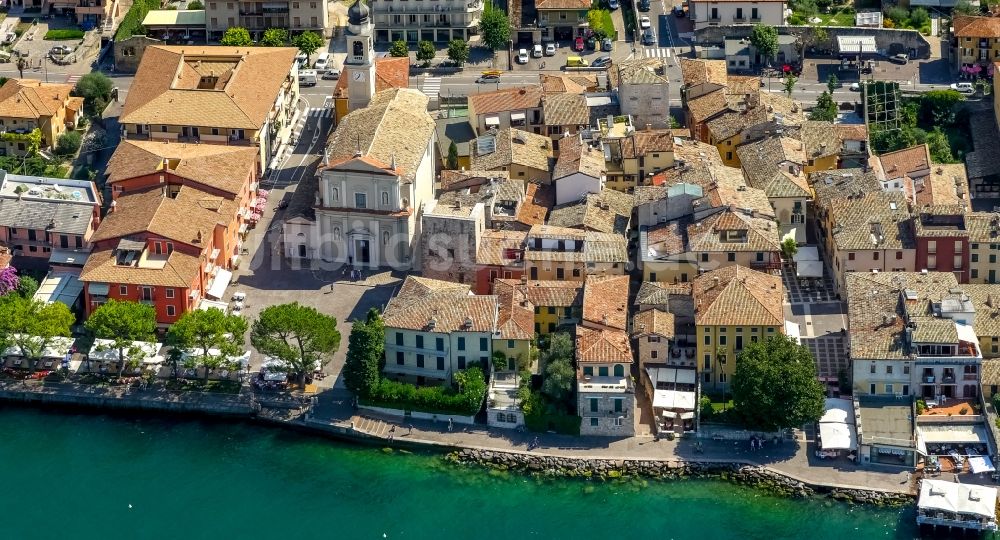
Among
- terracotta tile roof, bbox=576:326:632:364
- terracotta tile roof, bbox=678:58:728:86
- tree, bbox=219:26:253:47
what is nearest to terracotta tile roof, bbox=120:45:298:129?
tree, bbox=219:26:253:47

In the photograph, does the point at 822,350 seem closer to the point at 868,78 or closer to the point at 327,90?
the point at 868,78

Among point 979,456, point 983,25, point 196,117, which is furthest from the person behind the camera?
point 983,25

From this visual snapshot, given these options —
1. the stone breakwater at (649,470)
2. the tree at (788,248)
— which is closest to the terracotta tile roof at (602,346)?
the stone breakwater at (649,470)

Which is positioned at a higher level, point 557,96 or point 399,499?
point 557,96

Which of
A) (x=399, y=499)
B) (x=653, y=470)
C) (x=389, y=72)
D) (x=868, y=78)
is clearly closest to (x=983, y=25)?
(x=868, y=78)

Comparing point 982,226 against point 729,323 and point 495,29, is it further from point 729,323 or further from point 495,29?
point 495,29

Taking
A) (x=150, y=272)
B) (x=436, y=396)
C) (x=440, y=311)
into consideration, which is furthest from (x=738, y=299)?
(x=150, y=272)

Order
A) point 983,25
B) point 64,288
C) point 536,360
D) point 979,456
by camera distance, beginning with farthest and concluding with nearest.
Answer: point 983,25 → point 64,288 → point 536,360 → point 979,456
